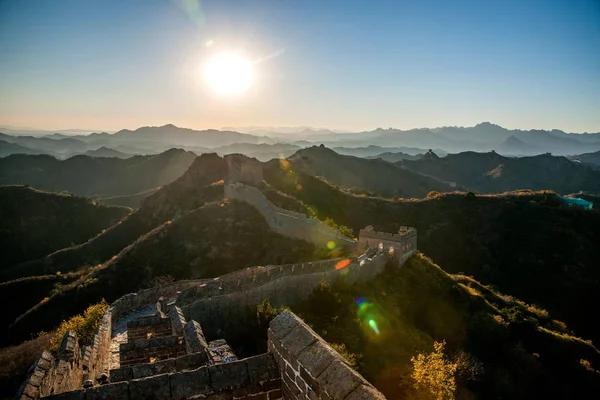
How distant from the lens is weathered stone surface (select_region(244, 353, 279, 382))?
5406mm

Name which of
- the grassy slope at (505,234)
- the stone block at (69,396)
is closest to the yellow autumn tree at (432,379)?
the stone block at (69,396)

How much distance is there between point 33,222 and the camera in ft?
299

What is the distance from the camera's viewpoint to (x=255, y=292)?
752 inches

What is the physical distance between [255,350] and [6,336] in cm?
4163

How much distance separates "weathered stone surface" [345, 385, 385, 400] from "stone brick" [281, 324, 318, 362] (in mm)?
930

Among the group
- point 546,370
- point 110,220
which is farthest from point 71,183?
point 546,370

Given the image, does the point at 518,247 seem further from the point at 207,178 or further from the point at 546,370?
the point at 207,178

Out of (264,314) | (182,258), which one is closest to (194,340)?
(264,314)

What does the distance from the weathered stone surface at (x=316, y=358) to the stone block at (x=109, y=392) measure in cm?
236

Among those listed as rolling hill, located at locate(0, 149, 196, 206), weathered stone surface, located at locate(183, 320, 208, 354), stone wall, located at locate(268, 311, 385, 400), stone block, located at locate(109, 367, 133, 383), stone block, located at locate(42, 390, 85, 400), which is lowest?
rolling hill, located at locate(0, 149, 196, 206)

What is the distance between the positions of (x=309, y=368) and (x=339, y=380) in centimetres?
47

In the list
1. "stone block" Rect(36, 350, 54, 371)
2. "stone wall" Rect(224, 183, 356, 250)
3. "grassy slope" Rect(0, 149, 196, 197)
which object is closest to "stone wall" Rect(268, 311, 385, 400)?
"stone block" Rect(36, 350, 54, 371)

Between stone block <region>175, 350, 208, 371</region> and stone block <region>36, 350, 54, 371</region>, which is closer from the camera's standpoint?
stone block <region>36, 350, 54, 371</region>

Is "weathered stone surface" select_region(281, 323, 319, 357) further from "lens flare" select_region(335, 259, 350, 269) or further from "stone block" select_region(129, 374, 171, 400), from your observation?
"lens flare" select_region(335, 259, 350, 269)
